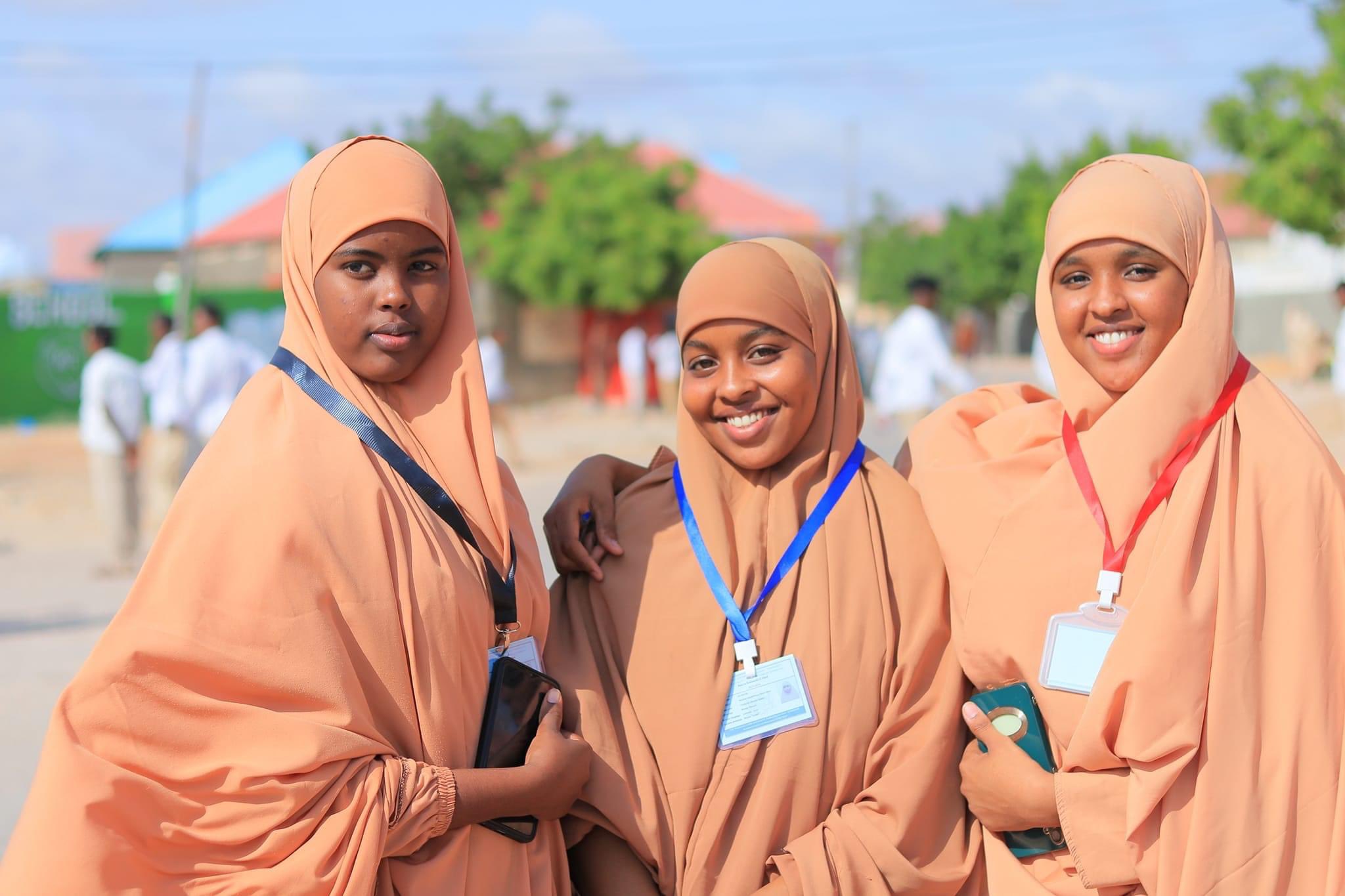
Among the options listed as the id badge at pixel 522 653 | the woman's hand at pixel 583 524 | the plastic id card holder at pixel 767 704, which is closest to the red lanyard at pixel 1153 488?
the plastic id card holder at pixel 767 704

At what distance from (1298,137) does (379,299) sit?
63.8 feet

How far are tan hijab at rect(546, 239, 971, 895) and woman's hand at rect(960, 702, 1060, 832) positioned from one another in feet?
0.20

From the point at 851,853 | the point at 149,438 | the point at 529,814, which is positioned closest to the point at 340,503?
the point at 529,814

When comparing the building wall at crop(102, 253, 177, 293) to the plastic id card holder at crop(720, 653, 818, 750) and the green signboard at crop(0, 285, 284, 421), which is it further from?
the plastic id card holder at crop(720, 653, 818, 750)

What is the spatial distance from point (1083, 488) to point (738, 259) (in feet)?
2.75

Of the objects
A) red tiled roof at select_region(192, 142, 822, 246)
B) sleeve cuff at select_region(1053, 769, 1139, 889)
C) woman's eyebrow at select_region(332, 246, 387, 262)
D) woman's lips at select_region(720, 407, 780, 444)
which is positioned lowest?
sleeve cuff at select_region(1053, 769, 1139, 889)

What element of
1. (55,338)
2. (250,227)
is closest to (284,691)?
(55,338)

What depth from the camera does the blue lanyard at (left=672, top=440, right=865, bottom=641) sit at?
8.66 feet

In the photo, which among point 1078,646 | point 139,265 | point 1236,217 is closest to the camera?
point 1078,646

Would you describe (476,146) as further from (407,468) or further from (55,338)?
(407,468)

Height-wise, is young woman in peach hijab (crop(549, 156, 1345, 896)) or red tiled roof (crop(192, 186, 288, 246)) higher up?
red tiled roof (crop(192, 186, 288, 246))

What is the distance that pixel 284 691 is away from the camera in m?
2.21

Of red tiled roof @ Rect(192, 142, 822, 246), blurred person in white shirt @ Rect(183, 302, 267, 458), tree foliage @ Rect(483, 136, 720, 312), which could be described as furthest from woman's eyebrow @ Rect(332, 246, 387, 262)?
red tiled roof @ Rect(192, 142, 822, 246)

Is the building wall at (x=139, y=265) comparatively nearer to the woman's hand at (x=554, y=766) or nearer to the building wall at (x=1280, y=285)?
the building wall at (x=1280, y=285)
